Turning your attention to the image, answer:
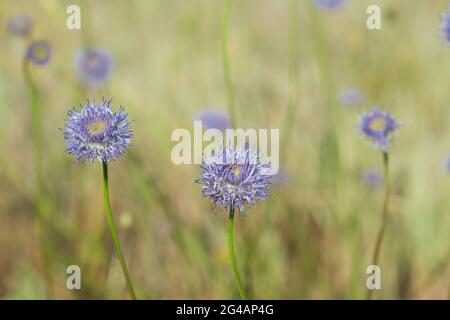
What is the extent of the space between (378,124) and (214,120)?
1104 mm

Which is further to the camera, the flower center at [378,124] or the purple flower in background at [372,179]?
the purple flower in background at [372,179]

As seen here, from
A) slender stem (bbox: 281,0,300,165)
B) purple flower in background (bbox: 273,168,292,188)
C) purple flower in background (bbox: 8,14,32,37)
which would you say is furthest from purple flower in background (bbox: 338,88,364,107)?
purple flower in background (bbox: 8,14,32,37)

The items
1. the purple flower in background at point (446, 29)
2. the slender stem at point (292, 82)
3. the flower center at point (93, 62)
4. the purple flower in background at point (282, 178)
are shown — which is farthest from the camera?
Result: the flower center at point (93, 62)

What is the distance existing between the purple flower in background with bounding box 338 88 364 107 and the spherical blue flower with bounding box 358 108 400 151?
1.19m

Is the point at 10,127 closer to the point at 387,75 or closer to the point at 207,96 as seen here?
the point at 207,96

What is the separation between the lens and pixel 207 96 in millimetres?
3492

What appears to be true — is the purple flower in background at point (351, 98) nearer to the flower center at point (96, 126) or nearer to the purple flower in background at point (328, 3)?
the purple flower in background at point (328, 3)

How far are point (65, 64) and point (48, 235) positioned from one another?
140 centimetres

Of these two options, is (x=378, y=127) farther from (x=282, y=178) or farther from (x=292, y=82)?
(x=292, y=82)

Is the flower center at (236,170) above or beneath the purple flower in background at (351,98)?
beneath

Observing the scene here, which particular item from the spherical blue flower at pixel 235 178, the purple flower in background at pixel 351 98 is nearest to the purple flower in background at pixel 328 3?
the purple flower in background at pixel 351 98

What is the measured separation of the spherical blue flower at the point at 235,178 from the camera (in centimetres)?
139

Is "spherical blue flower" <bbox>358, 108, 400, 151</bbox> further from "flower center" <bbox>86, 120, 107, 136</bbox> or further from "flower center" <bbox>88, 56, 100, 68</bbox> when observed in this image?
"flower center" <bbox>88, 56, 100, 68</bbox>

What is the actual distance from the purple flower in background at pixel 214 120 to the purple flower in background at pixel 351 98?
2.02ft
